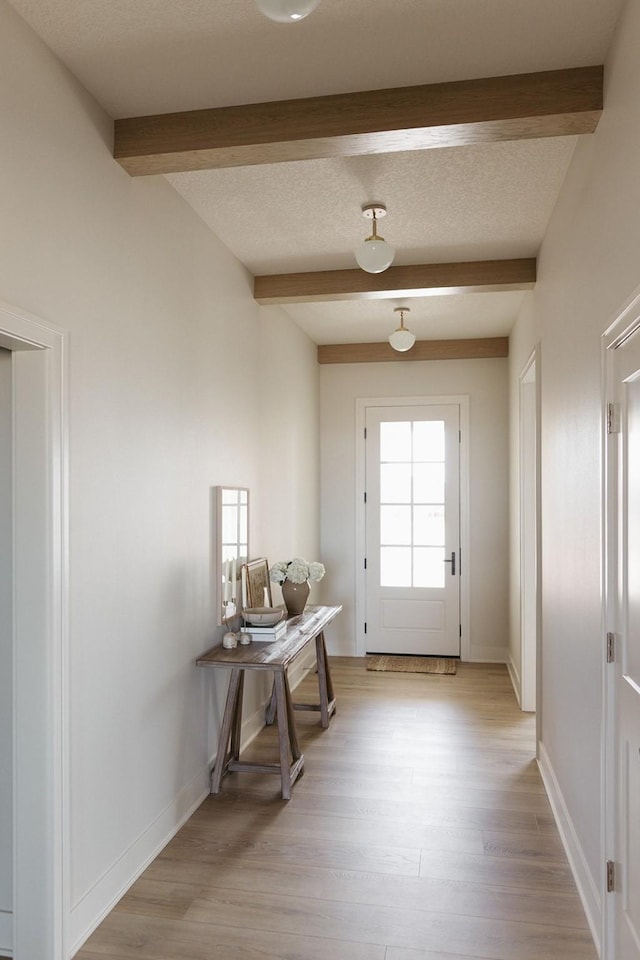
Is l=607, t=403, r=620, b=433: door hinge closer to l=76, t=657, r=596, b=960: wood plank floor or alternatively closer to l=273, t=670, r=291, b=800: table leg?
l=76, t=657, r=596, b=960: wood plank floor

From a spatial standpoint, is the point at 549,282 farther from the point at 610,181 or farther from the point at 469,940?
the point at 469,940

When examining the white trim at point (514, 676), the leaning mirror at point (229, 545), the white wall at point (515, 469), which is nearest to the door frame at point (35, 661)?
the leaning mirror at point (229, 545)

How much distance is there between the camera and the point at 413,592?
6.09 meters

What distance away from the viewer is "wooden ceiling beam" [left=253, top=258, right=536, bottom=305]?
156 inches

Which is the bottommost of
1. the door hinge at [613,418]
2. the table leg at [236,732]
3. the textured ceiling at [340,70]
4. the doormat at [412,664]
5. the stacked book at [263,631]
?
the doormat at [412,664]

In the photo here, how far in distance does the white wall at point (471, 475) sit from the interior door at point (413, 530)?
0.15 meters

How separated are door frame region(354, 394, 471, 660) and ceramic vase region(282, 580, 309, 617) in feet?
6.22

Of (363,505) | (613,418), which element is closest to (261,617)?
(613,418)

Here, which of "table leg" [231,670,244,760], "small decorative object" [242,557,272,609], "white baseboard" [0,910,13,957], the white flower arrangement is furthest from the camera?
the white flower arrangement

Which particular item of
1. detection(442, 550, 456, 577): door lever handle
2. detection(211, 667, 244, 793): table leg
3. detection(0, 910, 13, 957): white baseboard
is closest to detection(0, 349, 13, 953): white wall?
detection(0, 910, 13, 957): white baseboard

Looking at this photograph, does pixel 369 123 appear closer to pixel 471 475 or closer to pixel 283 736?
pixel 283 736

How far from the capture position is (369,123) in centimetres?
227

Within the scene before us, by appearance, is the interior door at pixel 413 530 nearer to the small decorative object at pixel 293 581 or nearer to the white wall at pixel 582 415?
the small decorative object at pixel 293 581

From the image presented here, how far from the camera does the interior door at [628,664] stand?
1845 millimetres
